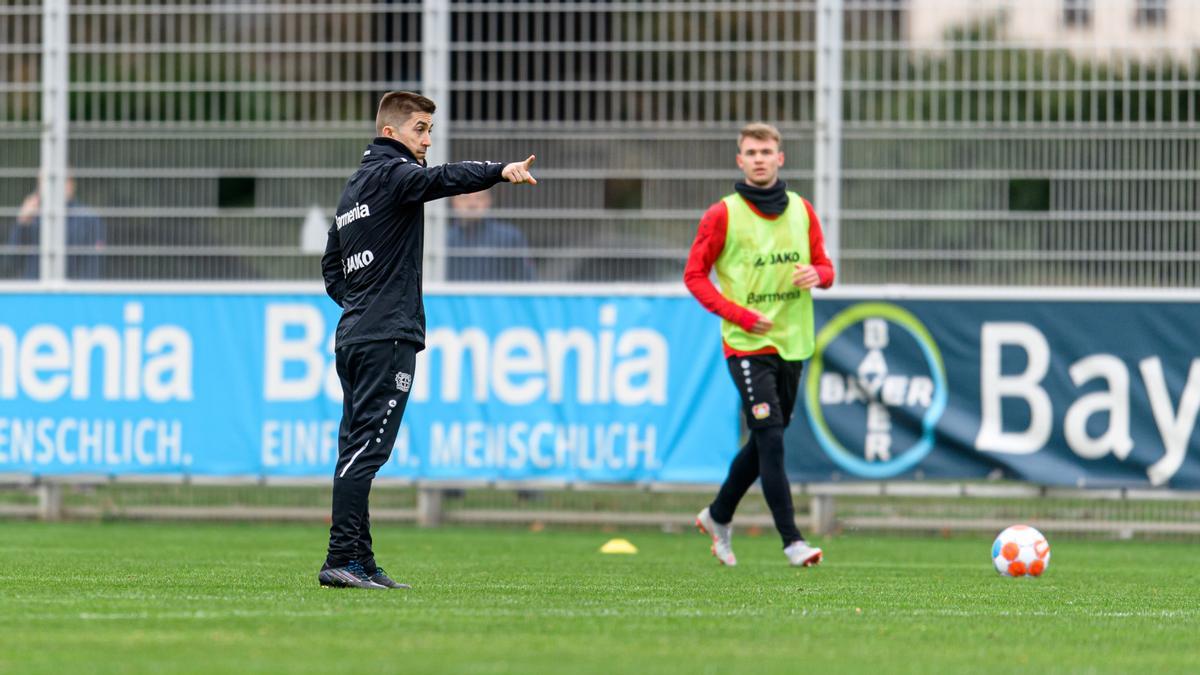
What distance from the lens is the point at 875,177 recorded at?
527 inches

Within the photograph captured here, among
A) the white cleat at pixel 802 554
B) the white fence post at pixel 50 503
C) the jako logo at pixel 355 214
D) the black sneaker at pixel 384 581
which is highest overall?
the jako logo at pixel 355 214

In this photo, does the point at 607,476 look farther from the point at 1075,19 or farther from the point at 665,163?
the point at 1075,19

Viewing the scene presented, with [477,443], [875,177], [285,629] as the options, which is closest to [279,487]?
[477,443]

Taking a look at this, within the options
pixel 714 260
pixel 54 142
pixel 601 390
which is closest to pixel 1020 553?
pixel 714 260

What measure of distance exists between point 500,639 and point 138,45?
9.24 meters

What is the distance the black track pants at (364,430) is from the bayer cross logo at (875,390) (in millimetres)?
5492

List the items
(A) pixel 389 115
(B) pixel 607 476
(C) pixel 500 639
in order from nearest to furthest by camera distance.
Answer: (C) pixel 500 639 → (A) pixel 389 115 → (B) pixel 607 476

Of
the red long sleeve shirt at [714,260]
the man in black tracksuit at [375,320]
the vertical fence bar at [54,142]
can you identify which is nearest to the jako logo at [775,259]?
the red long sleeve shirt at [714,260]

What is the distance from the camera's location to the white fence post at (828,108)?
13.4 metres

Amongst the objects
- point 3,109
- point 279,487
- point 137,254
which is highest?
point 3,109

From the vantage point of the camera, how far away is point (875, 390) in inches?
502

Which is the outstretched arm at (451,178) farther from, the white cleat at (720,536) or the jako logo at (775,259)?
the white cleat at (720,536)

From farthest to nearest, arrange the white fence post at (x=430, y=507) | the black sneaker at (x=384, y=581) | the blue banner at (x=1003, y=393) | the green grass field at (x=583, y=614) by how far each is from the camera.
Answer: the white fence post at (x=430, y=507), the blue banner at (x=1003, y=393), the black sneaker at (x=384, y=581), the green grass field at (x=583, y=614)

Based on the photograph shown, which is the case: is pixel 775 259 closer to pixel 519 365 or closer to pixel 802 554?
pixel 802 554
